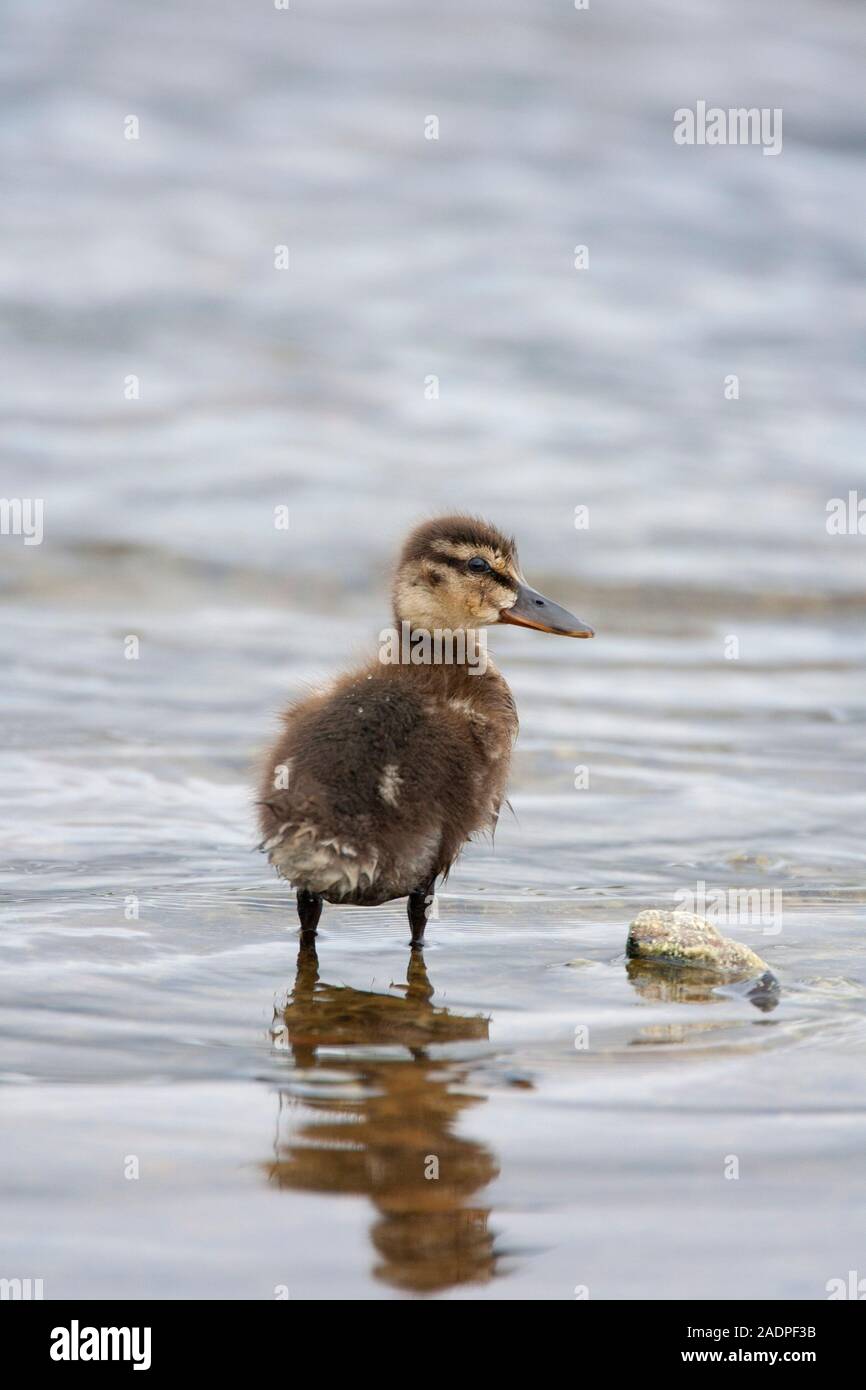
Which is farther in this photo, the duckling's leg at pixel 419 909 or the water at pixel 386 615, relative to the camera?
the duckling's leg at pixel 419 909

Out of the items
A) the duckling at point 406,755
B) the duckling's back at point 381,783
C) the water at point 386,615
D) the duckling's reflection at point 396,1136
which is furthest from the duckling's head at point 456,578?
the duckling's reflection at point 396,1136

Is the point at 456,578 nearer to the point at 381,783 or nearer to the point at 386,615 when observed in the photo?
the point at 381,783

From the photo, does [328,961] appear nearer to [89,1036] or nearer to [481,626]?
[89,1036]

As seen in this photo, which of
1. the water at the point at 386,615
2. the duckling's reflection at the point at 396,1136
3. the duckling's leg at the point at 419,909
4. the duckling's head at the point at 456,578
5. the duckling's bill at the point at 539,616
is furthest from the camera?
the duckling's bill at the point at 539,616

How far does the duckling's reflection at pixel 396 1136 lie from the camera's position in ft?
10.6

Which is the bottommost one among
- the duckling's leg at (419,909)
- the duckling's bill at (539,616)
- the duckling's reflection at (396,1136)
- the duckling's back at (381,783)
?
the duckling's reflection at (396,1136)

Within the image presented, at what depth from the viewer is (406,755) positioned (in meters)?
5.04

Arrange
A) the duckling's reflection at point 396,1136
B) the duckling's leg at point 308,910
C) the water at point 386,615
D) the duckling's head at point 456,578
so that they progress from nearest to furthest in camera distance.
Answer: the duckling's reflection at point 396,1136
the water at point 386,615
the duckling's leg at point 308,910
the duckling's head at point 456,578

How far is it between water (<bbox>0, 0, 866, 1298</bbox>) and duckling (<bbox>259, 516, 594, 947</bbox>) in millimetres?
311

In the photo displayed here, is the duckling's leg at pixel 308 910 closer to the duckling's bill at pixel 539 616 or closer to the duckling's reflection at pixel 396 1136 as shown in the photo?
the duckling's reflection at pixel 396 1136

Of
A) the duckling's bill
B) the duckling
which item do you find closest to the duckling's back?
the duckling

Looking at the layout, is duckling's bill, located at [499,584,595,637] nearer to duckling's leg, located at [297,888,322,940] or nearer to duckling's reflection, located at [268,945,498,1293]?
duckling's leg, located at [297,888,322,940]

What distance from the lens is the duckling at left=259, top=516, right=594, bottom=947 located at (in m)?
4.85

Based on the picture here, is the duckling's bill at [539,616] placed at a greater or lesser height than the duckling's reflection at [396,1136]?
greater
